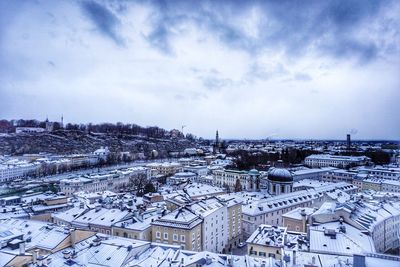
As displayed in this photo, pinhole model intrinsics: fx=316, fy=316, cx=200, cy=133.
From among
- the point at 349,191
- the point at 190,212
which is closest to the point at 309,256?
the point at 190,212

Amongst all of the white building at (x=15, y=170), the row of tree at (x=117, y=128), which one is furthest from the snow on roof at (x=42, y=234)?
the row of tree at (x=117, y=128)

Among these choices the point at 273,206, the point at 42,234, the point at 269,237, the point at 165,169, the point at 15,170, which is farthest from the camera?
the point at 165,169

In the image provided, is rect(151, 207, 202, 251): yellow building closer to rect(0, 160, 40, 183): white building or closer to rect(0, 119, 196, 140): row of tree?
rect(0, 160, 40, 183): white building

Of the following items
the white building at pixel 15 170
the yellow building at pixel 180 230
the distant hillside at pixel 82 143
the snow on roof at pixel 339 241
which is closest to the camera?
the snow on roof at pixel 339 241

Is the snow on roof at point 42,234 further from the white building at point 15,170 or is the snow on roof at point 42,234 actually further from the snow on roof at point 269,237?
the white building at point 15,170

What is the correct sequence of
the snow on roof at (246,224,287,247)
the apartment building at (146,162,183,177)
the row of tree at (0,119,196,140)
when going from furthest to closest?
the row of tree at (0,119,196,140) → the apartment building at (146,162,183,177) → the snow on roof at (246,224,287,247)

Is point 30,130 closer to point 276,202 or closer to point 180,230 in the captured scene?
point 276,202

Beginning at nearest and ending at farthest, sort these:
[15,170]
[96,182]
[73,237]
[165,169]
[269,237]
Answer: [73,237] < [269,237] < [96,182] < [15,170] < [165,169]

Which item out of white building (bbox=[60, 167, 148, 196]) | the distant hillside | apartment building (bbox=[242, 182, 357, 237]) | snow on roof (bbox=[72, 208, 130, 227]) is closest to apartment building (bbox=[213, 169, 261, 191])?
apartment building (bbox=[242, 182, 357, 237])

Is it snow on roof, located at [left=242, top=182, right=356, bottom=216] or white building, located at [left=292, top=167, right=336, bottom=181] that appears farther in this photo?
white building, located at [left=292, top=167, right=336, bottom=181]

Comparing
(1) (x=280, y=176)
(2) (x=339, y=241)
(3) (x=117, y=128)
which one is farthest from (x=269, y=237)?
(3) (x=117, y=128)
